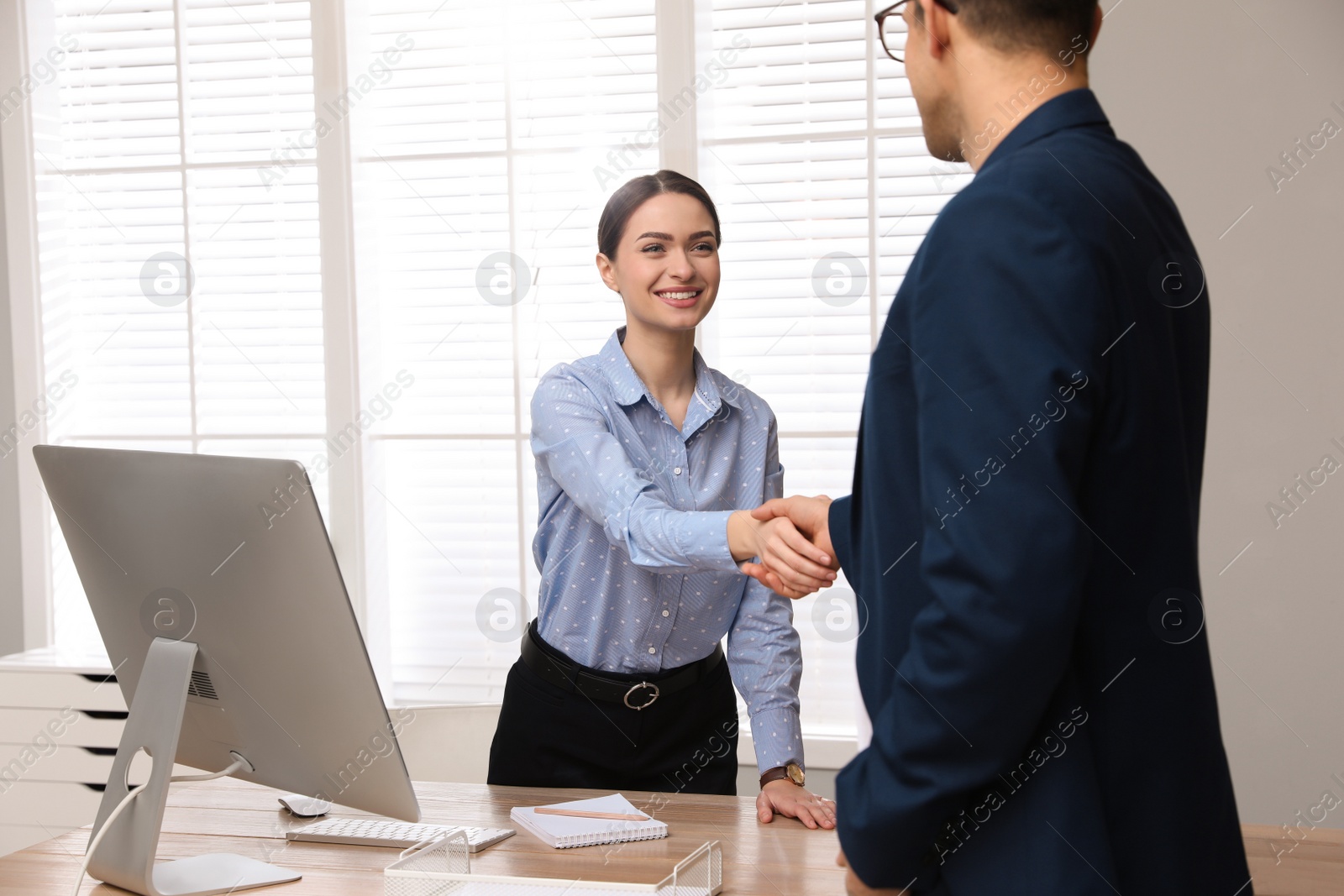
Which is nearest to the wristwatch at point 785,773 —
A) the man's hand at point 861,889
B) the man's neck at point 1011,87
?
the man's hand at point 861,889

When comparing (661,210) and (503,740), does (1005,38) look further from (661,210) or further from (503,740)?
(503,740)

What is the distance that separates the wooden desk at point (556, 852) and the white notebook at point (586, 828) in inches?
0.6

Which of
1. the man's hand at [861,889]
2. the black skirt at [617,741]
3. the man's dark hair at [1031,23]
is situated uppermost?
the man's dark hair at [1031,23]

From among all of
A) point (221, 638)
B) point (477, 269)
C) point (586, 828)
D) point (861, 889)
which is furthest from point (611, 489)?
point (477, 269)

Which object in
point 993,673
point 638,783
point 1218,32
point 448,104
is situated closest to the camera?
point 993,673

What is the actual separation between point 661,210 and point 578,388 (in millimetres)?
370

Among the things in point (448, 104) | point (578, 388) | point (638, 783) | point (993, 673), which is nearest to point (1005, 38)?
point (993, 673)

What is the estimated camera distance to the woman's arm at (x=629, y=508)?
1.59 metres

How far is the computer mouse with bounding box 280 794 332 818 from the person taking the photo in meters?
1.61

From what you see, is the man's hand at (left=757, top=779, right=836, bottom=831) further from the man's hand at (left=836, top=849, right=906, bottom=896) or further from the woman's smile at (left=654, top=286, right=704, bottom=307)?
the woman's smile at (left=654, top=286, right=704, bottom=307)

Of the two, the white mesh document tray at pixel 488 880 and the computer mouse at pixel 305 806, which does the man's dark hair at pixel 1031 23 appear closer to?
the white mesh document tray at pixel 488 880

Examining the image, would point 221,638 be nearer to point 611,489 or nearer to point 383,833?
point 383,833

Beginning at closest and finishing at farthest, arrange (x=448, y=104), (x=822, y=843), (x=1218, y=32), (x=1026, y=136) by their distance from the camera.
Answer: (x=1026, y=136) → (x=822, y=843) → (x=1218, y=32) → (x=448, y=104)

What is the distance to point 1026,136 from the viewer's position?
3.10 feet
